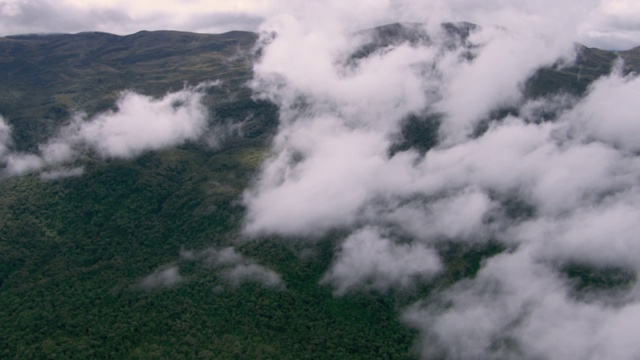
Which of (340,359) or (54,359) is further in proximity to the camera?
(340,359)

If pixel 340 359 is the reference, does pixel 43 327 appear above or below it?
above

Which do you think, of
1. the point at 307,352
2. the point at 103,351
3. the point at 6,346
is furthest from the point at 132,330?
the point at 307,352

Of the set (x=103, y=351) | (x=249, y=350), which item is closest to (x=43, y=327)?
(x=103, y=351)

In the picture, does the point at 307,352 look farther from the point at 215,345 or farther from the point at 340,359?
the point at 215,345

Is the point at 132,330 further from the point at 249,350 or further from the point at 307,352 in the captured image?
the point at 307,352

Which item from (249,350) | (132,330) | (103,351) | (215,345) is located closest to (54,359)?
(103,351)

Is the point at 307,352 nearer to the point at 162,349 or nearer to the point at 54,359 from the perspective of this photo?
the point at 162,349
